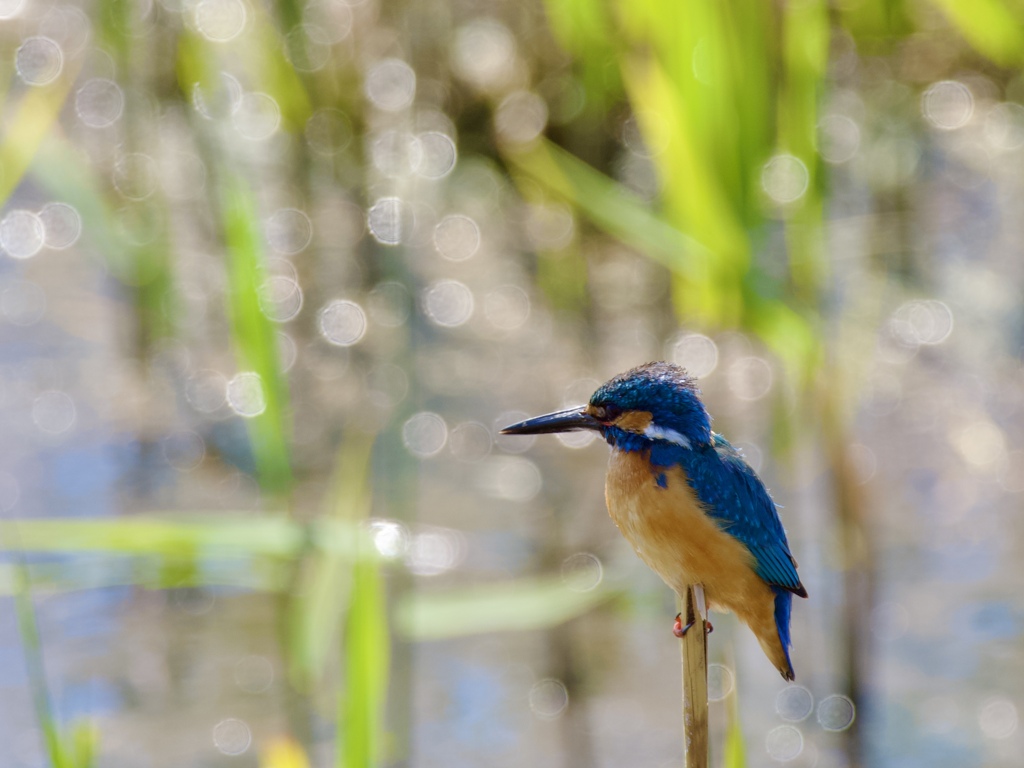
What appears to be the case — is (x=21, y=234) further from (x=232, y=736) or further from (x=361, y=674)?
(x=361, y=674)

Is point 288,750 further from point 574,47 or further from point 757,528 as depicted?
point 574,47

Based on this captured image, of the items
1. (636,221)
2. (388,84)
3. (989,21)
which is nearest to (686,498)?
(636,221)

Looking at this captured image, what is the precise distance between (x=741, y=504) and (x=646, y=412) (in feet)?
0.65

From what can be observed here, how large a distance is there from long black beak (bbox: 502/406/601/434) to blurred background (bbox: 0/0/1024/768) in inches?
11.6

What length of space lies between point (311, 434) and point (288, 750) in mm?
3003

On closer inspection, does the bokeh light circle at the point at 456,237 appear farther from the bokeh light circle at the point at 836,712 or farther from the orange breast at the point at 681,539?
the orange breast at the point at 681,539

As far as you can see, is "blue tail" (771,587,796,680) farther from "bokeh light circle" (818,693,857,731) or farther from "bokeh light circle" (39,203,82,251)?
"bokeh light circle" (39,203,82,251)

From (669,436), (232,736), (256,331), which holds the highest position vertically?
(256,331)

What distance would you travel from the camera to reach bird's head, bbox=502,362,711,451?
199 cm

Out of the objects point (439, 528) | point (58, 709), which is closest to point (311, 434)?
point (439, 528)

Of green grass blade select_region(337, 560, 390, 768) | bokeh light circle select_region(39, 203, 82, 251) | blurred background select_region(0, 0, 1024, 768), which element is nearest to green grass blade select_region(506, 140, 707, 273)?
blurred background select_region(0, 0, 1024, 768)

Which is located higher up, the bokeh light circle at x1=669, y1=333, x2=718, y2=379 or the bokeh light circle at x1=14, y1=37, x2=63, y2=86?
the bokeh light circle at x1=14, y1=37, x2=63, y2=86

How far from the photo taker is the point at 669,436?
6.59 feet

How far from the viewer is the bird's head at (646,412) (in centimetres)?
199
